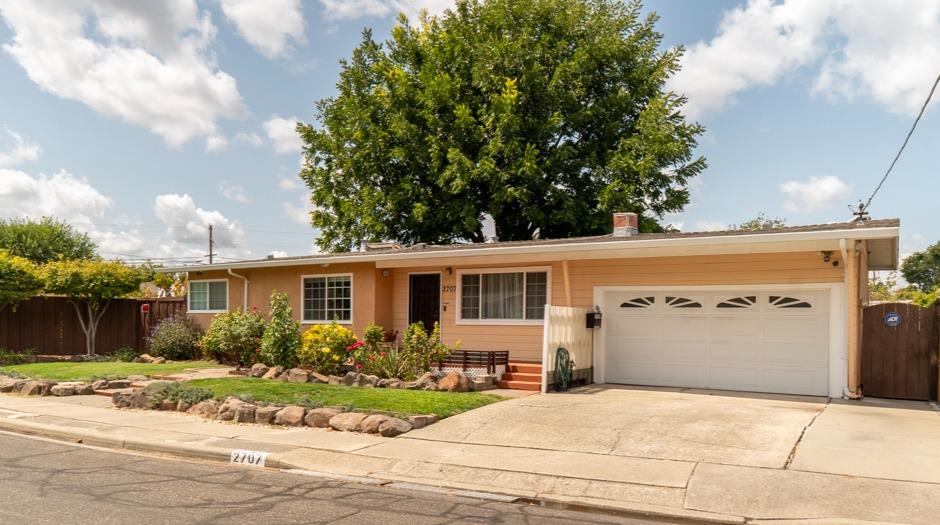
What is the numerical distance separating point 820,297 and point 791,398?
185cm

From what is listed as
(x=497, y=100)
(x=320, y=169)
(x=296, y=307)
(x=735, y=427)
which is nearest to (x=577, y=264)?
(x=735, y=427)

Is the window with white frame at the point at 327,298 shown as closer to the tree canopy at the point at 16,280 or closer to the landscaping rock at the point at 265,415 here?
the landscaping rock at the point at 265,415

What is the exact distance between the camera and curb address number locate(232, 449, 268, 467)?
352 inches

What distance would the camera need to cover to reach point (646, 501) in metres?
7.08

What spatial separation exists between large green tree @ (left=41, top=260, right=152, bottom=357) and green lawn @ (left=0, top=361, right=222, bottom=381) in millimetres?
2928

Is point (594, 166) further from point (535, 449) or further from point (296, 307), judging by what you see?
point (535, 449)

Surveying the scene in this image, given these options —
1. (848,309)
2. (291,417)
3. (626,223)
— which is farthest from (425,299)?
(848,309)

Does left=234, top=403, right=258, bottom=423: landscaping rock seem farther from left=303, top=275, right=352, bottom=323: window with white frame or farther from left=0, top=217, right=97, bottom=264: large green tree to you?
left=0, top=217, right=97, bottom=264: large green tree

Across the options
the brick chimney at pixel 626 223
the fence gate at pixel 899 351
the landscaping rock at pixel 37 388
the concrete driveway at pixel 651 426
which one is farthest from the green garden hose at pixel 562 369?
the landscaping rock at pixel 37 388

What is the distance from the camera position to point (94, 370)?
17609 millimetres

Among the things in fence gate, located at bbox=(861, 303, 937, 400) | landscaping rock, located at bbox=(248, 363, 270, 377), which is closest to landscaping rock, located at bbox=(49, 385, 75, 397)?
landscaping rock, located at bbox=(248, 363, 270, 377)

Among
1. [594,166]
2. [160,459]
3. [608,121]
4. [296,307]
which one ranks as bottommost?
[160,459]

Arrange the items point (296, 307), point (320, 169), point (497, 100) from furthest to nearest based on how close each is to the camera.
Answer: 1. point (320, 169)
2. point (497, 100)
3. point (296, 307)

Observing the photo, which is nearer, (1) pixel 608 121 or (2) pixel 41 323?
(2) pixel 41 323
